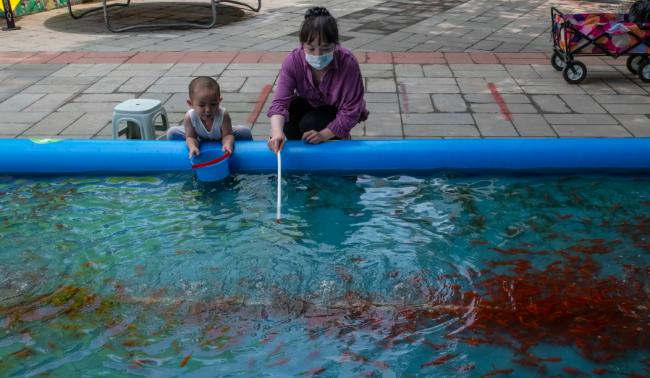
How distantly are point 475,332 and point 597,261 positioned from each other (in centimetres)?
92

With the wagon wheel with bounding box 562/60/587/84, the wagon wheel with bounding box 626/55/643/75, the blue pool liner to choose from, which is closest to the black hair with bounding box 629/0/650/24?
the wagon wheel with bounding box 626/55/643/75

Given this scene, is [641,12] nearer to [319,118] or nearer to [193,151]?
[319,118]

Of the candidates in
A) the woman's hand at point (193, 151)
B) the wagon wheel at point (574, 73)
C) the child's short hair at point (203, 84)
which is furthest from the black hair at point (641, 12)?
the woman's hand at point (193, 151)

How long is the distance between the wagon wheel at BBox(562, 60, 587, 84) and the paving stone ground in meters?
0.07

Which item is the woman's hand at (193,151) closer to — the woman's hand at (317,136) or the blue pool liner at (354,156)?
the blue pool liner at (354,156)

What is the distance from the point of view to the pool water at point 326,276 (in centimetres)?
266

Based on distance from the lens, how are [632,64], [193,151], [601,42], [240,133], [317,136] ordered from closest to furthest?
[193,151]
[317,136]
[240,133]
[601,42]
[632,64]

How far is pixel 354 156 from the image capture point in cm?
424

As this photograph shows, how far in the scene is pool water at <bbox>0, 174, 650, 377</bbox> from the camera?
266 centimetres

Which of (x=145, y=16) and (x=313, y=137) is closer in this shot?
(x=313, y=137)

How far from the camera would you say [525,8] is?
10.4 metres

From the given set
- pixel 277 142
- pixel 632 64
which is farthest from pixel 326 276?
pixel 632 64

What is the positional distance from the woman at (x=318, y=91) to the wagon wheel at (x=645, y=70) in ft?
10.4

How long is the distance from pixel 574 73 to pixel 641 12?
2.66ft
